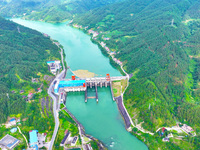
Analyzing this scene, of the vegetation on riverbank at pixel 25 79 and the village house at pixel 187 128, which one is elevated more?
the vegetation on riverbank at pixel 25 79

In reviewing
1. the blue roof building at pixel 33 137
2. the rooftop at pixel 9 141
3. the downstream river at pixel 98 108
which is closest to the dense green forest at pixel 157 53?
the downstream river at pixel 98 108

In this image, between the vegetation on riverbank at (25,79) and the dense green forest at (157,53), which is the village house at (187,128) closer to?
the dense green forest at (157,53)

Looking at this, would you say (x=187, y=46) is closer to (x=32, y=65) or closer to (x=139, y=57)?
(x=139, y=57)

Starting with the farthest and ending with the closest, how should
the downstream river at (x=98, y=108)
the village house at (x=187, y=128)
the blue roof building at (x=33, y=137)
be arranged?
1. the village house at (x=187, y=128)
2. the downstream river at (x=98, y=108)
3. the blue roof building at (x=33, y=137)

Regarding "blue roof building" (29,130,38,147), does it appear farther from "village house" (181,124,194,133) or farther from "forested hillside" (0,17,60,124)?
"village house" (181,124,194,133)

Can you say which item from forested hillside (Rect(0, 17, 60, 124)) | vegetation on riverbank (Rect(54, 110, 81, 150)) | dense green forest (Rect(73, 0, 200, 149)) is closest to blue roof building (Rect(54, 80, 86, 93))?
forested hillside (Rect(0, 17, 60, 124))

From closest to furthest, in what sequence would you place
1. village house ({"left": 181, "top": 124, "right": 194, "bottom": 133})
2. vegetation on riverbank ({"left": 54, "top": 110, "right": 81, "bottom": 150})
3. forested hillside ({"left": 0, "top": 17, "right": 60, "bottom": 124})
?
1. vegetation on riverbank ({"left": 54, "top": 110, "right": 81, "bottom": 150})
2. village house ({"left": 181, "top": 124, "right": 194, "bottom": 133})
3. forested hillside ({"left": 0, "top": 17, "right": 60, "bottom": 124})
